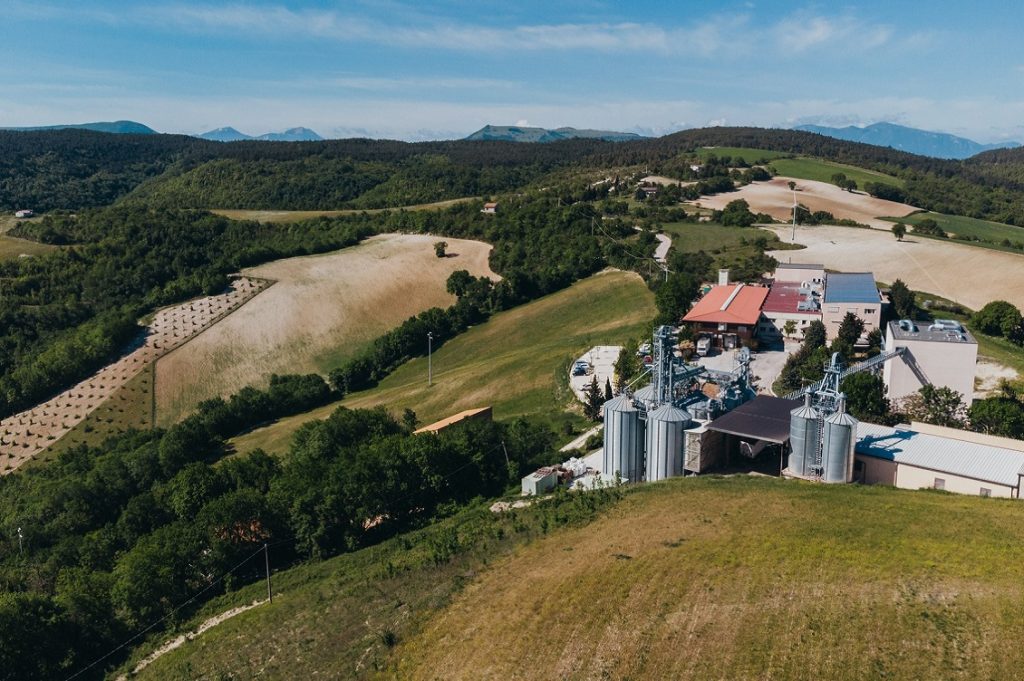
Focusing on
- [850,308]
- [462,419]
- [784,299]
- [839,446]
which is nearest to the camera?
[839,446]

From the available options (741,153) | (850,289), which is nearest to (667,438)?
(850,289)

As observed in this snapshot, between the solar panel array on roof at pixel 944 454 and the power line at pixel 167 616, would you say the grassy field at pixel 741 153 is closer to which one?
the solar panel array on roof at pixel 944 454

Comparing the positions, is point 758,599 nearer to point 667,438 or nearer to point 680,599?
point 680,599

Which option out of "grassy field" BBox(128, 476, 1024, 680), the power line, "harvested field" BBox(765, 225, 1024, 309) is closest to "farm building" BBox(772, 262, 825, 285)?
"harvested field" BBox(765, 225, 1024, 309)

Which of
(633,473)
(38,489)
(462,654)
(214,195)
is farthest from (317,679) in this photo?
(214,195)

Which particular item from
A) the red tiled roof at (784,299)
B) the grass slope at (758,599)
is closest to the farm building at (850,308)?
the red tiled roof at (784,299)
